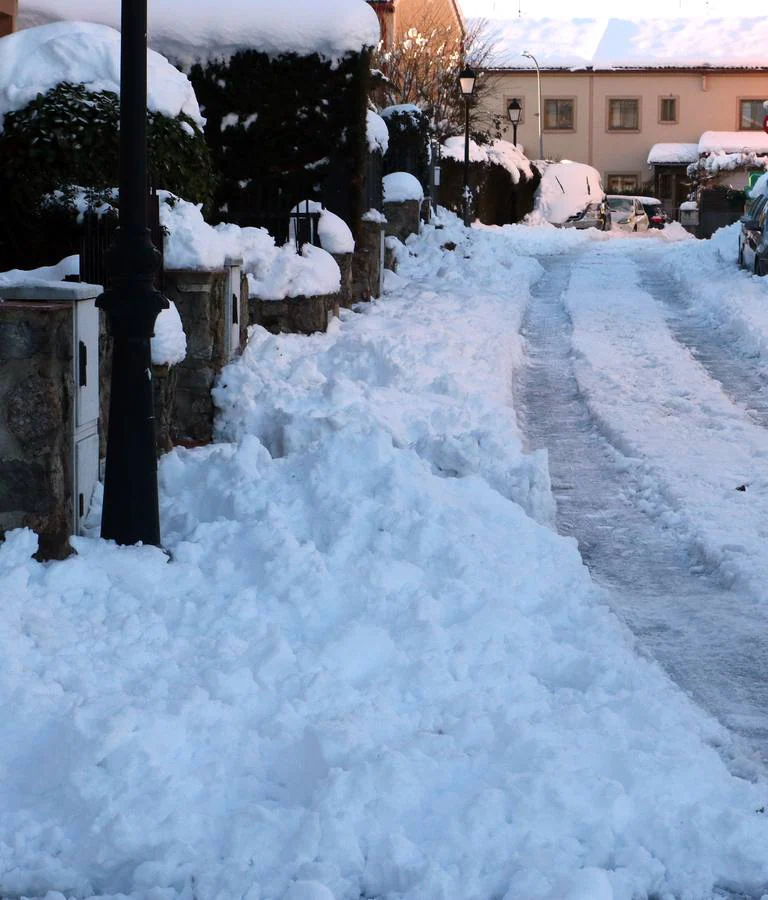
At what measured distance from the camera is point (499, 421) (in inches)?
337

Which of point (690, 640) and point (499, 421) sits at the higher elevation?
point (499, 421)

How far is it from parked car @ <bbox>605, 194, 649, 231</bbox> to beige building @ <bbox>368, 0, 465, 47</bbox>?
7221 millimetres

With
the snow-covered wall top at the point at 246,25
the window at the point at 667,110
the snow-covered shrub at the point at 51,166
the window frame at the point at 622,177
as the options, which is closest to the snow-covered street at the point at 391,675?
the snow-covered shrub at the point at 51,166

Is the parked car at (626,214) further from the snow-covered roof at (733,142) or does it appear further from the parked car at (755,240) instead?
the parked car at (755,240)

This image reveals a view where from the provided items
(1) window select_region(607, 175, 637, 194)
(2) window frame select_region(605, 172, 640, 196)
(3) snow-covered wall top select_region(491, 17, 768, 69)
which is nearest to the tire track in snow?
(2) window frame select_region(605, 172, 640, 196)

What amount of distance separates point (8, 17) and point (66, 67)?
14.6ft

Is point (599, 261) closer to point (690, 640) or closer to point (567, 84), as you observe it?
point (690, 640)

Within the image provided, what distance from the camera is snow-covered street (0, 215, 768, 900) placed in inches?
135

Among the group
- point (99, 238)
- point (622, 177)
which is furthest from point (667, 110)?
point (99, 238)

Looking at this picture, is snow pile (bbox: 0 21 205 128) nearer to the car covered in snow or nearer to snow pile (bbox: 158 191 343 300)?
snow pile (bbox: 158 191 343 300)

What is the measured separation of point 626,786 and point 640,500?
12.7ft

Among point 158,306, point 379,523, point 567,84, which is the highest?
point 567,84

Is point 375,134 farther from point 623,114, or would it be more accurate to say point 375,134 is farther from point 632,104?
point 632,104

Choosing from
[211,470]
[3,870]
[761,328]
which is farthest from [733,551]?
[761,328]
